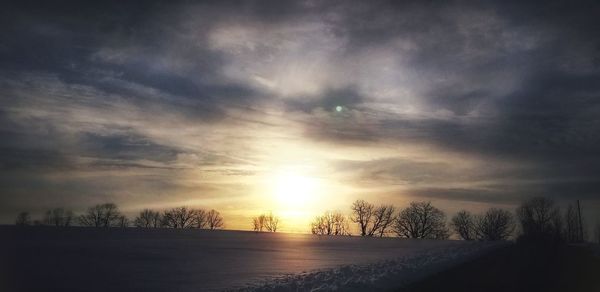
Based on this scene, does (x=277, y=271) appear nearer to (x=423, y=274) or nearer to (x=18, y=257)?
(x=423, y=274)

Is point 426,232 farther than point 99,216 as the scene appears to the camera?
No

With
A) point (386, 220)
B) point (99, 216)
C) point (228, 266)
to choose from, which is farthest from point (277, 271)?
point (99, 216)

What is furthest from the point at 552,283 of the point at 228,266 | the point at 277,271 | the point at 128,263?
the point at 128,263

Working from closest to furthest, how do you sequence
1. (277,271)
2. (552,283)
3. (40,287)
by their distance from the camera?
(552,283) < (40,287) < (277,271)

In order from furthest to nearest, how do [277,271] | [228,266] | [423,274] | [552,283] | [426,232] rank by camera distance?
[426,232]
[228,266]
[277,271]
[423,274]
[552,283]

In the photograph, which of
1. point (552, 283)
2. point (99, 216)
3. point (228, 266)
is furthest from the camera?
point (99, 216)

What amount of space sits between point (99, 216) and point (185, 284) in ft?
503

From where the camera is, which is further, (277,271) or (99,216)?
(99,216)

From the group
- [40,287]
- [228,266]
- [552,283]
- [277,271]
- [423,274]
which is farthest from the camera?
[228,266]

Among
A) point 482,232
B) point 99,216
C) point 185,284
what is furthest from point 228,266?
point 99,216

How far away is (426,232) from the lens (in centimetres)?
13288

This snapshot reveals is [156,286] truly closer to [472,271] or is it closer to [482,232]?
[472,271]

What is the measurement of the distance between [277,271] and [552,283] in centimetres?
1373

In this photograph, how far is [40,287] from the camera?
18.0 meters
